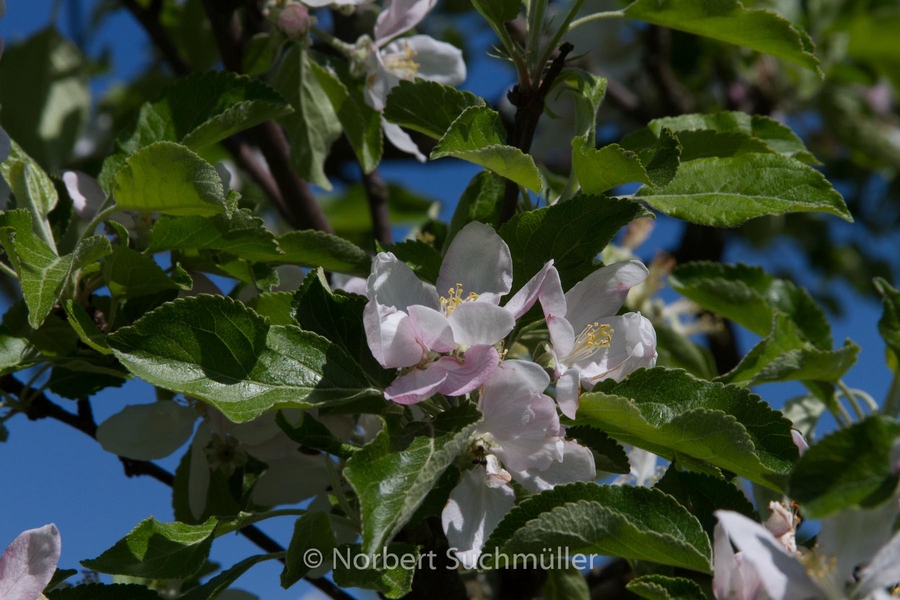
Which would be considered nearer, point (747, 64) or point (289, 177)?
point (289, 177)

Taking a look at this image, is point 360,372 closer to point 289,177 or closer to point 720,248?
point 289,177

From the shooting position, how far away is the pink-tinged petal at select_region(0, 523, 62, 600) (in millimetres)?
1088

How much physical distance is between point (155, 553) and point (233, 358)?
0.28 m

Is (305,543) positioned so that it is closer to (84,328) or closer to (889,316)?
(84,328)

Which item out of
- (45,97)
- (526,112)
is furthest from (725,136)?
(45,97)

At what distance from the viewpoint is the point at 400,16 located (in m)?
1.54

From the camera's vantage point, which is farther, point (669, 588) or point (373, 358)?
point (373, 358)

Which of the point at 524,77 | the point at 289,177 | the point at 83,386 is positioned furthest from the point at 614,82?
the point at 83,386

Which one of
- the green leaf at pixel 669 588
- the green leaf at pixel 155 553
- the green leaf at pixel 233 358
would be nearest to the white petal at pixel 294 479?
the green leaf at pixel 155 553

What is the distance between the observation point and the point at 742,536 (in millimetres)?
852

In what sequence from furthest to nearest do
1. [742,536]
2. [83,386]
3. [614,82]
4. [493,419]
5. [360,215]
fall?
[614,82], [360,215], [83,386], [493,419], [742,536]

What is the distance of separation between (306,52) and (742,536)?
1.15m

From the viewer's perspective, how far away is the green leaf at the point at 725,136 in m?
1.31

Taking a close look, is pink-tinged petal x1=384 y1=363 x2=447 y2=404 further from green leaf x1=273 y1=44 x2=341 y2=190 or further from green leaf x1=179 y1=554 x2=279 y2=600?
green leaf x1=273 y1=44 x2=341 y2=190
